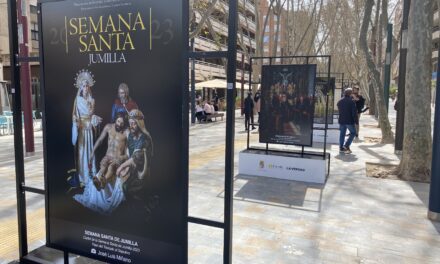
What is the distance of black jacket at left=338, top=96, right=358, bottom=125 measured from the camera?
34.2ft

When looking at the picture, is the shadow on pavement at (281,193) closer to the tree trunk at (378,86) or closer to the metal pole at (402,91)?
the metal pole at (402,91)

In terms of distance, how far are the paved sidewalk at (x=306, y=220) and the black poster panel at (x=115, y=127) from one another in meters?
1.17

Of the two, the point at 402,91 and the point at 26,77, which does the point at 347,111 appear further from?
the point at 26,77

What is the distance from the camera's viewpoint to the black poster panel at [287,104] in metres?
7.51

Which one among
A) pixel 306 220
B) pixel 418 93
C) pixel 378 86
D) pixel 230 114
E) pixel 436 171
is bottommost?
pixel 306 220

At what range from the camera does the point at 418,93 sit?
6992 millimetres

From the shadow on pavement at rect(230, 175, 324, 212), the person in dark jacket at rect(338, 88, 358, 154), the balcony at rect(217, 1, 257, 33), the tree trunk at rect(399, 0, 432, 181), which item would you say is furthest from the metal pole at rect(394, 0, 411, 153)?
the balcony at rect(217, 1, 257, 33)

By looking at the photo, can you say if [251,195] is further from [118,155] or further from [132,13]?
[132,13]

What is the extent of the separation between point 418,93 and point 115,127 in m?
6.13

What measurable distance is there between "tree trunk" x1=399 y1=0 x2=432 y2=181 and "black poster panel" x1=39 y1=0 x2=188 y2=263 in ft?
19.3

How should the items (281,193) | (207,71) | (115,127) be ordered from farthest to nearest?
(207,71) < (281,193) < (115,127)

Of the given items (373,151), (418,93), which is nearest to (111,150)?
(418,93)

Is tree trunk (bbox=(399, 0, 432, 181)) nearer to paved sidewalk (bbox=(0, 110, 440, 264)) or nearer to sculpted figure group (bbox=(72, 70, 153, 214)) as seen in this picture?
paved sidewalk (bbox=(0, 110, 440, 264))

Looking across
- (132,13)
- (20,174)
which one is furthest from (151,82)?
(20,174)
